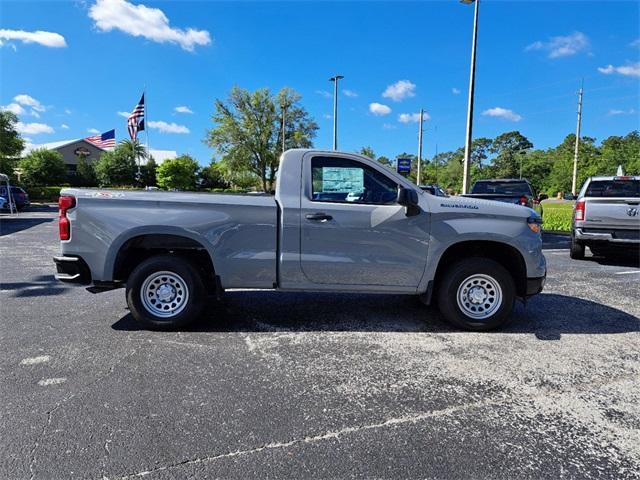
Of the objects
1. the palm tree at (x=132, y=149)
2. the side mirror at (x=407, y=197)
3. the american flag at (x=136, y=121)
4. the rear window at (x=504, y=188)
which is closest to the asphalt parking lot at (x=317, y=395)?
the side mirror at (x=407, y=197)

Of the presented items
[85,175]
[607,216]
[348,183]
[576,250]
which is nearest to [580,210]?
[607,216]

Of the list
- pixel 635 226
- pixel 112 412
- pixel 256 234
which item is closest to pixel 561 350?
pixel 256 234

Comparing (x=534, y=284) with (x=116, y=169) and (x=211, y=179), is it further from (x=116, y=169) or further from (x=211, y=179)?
(x=211, y=179)

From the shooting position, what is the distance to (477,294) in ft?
15.1

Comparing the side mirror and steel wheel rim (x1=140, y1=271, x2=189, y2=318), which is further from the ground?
the side mirror

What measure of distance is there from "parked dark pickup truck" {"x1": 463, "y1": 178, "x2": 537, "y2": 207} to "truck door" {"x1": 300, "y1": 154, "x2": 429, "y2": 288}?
23.6ft

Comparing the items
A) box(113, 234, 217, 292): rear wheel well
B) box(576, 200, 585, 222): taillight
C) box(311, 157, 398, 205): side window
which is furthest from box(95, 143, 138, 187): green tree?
box(311, 157, 398, 205): side window

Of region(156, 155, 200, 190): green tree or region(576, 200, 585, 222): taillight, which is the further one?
region(156, 155, 200, 190): green tree

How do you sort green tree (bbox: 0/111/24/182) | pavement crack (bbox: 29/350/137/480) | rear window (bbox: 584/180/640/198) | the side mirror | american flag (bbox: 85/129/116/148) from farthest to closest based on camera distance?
american flag (bbox: 85/129/116/148), green tree (bbox: 0/111/24/182), rear window (bbox: 584/180/640/198), the side mirror, pavement crack (bbox: 29/350/137/480)

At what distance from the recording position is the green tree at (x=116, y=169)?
161 ft

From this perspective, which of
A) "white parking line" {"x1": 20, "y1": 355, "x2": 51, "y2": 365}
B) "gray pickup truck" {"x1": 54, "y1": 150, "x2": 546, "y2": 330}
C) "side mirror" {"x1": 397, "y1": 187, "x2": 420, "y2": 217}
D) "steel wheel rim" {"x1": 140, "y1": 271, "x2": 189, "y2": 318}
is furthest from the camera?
"steel wheel rim" {"x1": 140, "y1": 271, "x2": 189, "y2": 318}

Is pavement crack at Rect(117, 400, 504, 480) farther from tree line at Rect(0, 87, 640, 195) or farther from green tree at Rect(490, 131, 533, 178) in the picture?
green tree at Rect(490, 131, 533, 178)

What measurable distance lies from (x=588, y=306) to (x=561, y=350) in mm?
2044

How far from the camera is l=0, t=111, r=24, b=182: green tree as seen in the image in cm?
3791
